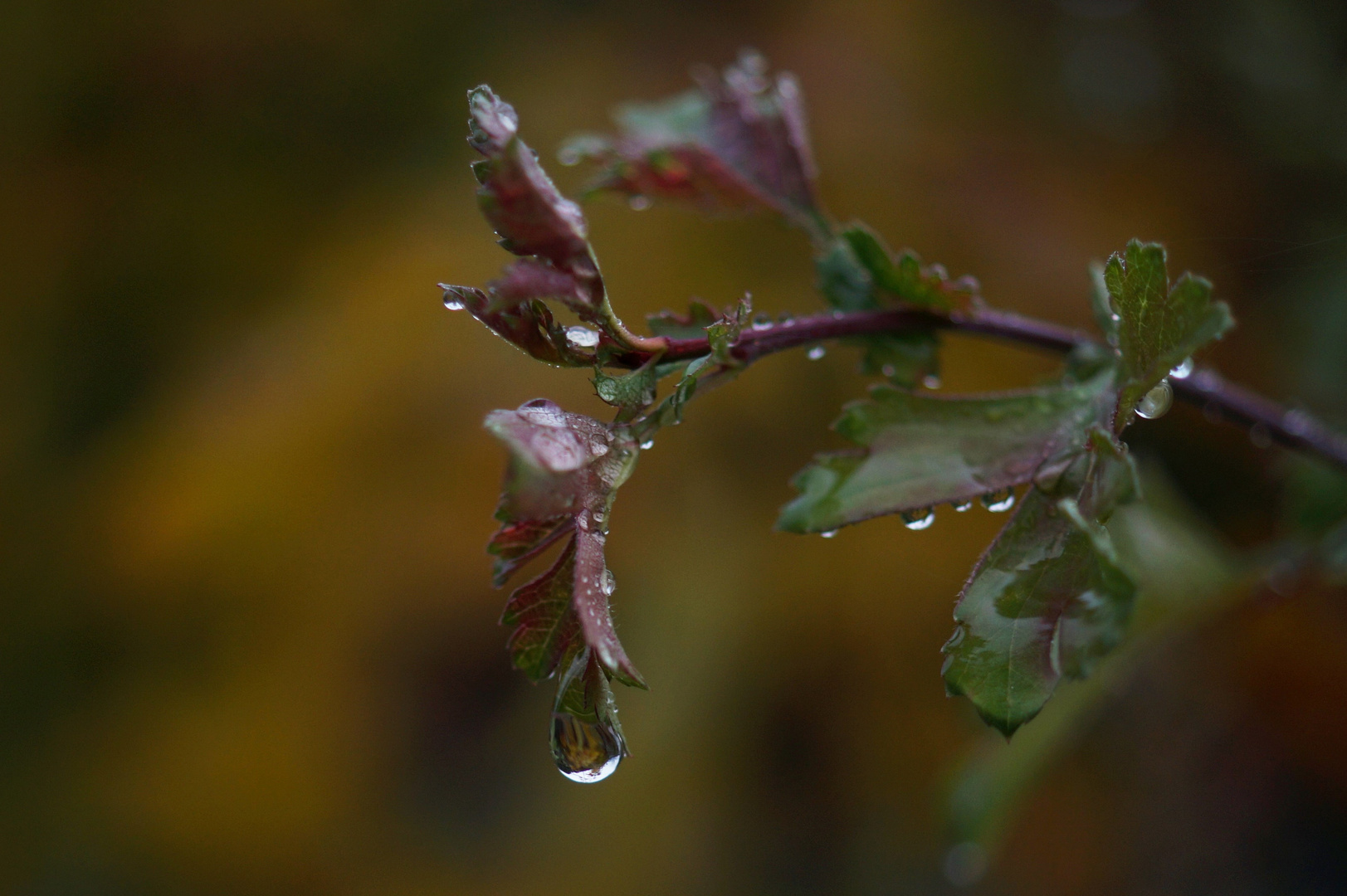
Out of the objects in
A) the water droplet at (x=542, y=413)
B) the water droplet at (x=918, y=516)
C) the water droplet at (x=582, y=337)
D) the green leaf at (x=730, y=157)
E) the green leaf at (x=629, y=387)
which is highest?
the green leaf at (x=730, y=157)

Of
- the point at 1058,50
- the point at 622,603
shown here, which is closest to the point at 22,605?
the point at 622,603

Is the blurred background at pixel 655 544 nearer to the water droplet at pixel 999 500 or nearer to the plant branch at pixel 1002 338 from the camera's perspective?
the plant branch at pixel 1002 338

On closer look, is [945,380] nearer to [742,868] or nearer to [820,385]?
[820,385]

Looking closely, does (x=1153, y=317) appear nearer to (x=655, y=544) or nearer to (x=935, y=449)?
(x=935, y=449)

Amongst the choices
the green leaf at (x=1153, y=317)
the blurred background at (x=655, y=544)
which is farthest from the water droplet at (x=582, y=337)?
the blurred background at (x=655, y=544)

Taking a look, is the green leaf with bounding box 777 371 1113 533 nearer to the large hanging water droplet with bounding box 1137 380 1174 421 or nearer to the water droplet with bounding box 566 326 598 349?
the large hanging water droplet with bounding box 1137 380 1174 421
